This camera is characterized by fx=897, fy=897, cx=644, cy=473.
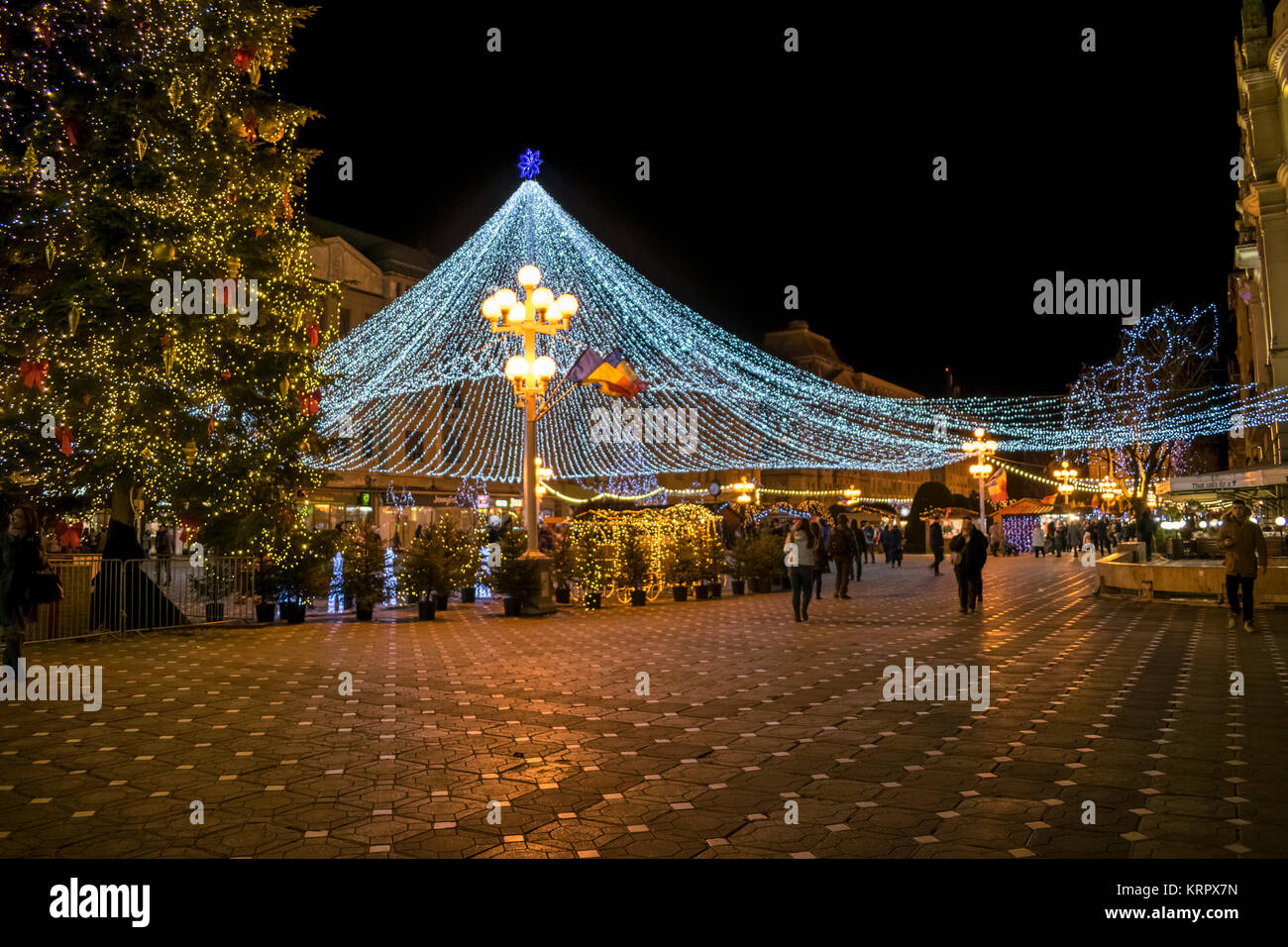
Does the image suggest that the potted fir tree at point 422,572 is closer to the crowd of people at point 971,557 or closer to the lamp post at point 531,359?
the lamp post at point 531,359

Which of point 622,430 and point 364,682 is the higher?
point 622,430

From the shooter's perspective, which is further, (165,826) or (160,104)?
(160,104)

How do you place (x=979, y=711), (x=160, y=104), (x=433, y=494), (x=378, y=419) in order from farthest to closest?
(x=433, y=494), (x=378, y=419), (x=160, y=104), (x=979, y=711)

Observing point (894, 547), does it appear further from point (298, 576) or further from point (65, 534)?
point (65, 534)

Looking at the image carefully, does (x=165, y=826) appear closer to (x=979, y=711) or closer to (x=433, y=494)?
(x=979, y=711)

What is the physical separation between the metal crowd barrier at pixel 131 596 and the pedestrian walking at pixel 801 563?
28.7 ft

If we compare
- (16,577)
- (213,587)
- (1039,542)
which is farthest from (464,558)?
(1039,542)

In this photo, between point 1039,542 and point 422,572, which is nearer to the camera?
point 422,572

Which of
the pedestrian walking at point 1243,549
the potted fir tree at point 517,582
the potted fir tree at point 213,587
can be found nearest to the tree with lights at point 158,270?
the potted fir tree at point 213,587

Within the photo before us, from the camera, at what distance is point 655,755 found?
5.63 m

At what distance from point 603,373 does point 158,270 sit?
7.47 m

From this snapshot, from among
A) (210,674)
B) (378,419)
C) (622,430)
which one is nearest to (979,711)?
(210,674)
